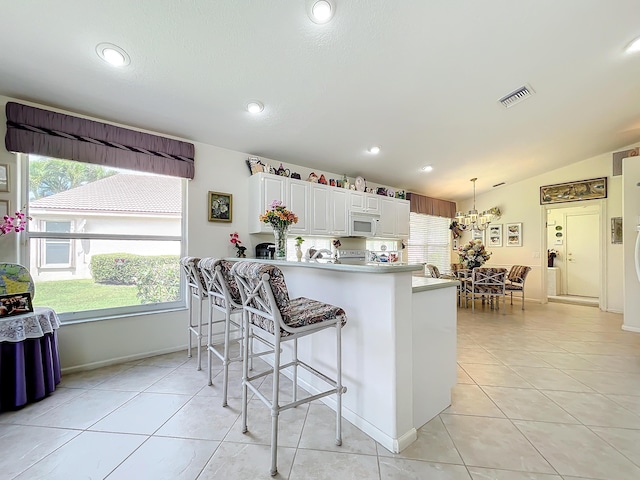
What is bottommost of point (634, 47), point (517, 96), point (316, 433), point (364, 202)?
point (316, 433)

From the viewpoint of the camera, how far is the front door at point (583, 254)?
6.70 meters

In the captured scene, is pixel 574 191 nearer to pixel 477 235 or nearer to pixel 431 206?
pixel 477 235

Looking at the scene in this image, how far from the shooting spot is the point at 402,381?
1.63 m

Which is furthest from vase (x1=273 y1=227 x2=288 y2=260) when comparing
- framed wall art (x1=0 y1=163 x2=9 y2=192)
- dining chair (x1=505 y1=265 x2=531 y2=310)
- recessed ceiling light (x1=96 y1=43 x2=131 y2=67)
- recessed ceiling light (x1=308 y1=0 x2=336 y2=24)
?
dining chair (x1=505 y1=265 x2=531 y2=310)

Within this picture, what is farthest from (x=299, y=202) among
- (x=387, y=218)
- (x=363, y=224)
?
(x=387, y=218)

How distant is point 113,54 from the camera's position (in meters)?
1.99

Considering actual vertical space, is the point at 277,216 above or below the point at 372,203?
below

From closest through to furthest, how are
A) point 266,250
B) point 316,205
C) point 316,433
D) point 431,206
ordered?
1. point 316,433
2. point 266,250
3. point 316,205
4. point 431,206

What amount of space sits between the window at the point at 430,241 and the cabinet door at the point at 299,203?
3.00 meters

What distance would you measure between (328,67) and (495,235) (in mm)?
6433

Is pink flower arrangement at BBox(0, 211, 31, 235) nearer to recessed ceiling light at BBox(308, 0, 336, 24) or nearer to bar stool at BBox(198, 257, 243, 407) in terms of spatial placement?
bar stool at BBox(198, 257, 243, 407)

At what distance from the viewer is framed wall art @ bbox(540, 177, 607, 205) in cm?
528

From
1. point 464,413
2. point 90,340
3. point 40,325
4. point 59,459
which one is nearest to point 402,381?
point 464,413

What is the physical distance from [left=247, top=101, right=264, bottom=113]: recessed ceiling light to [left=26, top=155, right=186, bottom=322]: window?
1291mm
